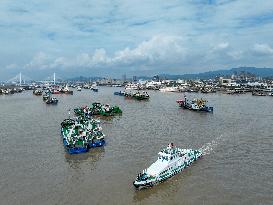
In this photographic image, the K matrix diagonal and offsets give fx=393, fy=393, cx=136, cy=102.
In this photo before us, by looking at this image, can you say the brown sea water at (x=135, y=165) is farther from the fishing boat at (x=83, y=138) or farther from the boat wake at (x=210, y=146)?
the fishing boat at (x=83, y=138)

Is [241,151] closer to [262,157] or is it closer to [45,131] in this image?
[262,157]

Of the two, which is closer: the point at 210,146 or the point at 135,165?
the point at 135,165

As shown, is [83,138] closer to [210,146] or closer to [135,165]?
[135,165]

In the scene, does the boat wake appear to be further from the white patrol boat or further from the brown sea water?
the white patrol boat

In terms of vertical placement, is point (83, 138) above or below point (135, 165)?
above

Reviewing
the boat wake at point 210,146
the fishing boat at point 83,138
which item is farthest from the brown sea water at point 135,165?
the fishing boat at point 83,138

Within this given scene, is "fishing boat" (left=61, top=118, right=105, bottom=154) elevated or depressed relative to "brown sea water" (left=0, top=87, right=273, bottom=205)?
elevated

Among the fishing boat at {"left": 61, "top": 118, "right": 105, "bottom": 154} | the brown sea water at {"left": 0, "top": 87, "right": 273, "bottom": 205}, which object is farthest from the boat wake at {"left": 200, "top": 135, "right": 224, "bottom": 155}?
the fishing boat at {"left": 61, "top": 118, "right": 105, "bottom": 154}

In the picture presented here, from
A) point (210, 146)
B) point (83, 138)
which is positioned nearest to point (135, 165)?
point (83, 138)
